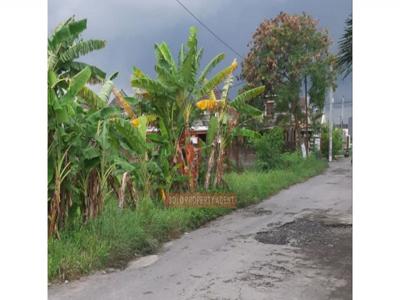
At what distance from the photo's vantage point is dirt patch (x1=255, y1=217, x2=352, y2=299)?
17.1ft

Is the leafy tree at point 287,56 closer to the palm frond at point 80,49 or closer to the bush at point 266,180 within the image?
the bush at point 266,180

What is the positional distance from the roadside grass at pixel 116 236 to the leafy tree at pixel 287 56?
10.9 m

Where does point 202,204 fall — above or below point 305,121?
below

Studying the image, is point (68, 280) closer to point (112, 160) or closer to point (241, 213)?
point (112, 160)

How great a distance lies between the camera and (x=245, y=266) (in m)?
5.47

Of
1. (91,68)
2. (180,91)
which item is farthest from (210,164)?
(91,68)

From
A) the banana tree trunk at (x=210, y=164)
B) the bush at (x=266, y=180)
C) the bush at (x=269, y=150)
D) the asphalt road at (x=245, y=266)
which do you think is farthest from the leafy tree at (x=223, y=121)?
the bush at (x=269, y=150)

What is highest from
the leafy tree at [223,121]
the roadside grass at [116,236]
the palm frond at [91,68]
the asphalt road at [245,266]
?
the palm frond at [91,68]

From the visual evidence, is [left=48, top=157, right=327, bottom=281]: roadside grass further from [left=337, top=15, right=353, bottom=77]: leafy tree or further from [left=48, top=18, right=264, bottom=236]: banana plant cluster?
[left=337, top=15, right=353, bottom=77]: leafy tree

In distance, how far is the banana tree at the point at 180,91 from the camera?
8707mm

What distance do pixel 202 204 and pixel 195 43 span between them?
11.3 feet

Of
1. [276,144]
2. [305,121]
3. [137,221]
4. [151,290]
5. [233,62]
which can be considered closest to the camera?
[151,290]

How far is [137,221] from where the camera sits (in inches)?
262
